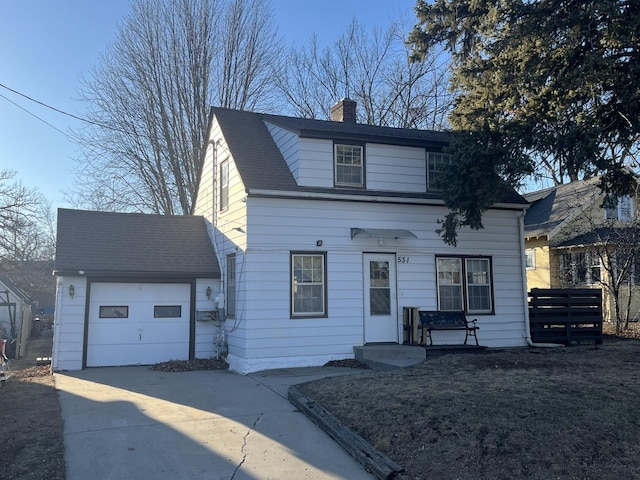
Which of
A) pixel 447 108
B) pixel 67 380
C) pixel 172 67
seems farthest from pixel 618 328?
pixel 172 67

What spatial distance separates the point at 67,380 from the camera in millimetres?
11125

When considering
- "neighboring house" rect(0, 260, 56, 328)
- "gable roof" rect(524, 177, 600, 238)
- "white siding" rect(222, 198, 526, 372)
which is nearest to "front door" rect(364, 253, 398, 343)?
"white siding" rect(222, 198, 526, 372)

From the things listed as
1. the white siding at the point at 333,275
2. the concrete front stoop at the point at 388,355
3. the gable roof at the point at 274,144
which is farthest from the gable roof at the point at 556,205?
the concrete front stoop at the point at 388,355

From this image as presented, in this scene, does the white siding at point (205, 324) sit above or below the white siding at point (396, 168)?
below

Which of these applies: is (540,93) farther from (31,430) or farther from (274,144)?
(31,430)

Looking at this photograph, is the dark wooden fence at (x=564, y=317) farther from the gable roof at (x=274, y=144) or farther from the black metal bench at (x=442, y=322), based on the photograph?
the gable roof at (x=274, y=144)

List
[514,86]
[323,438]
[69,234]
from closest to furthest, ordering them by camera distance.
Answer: [323,438]
[514,86]
[69,234]

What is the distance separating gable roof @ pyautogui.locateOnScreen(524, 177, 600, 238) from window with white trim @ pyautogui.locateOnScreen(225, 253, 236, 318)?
1483 centimetres

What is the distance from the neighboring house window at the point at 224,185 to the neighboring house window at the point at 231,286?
161 centimetres

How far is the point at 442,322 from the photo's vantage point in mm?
13094

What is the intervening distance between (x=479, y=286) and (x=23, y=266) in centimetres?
3225

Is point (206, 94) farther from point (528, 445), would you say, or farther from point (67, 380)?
point (528, 445)

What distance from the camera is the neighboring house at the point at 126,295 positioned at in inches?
502

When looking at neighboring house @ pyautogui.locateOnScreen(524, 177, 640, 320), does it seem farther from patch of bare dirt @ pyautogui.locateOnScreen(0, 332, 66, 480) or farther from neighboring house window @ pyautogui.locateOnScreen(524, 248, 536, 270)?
patch of bare dirt @ pyautogui.locateOnScreen(0, 332, 66, 480)
